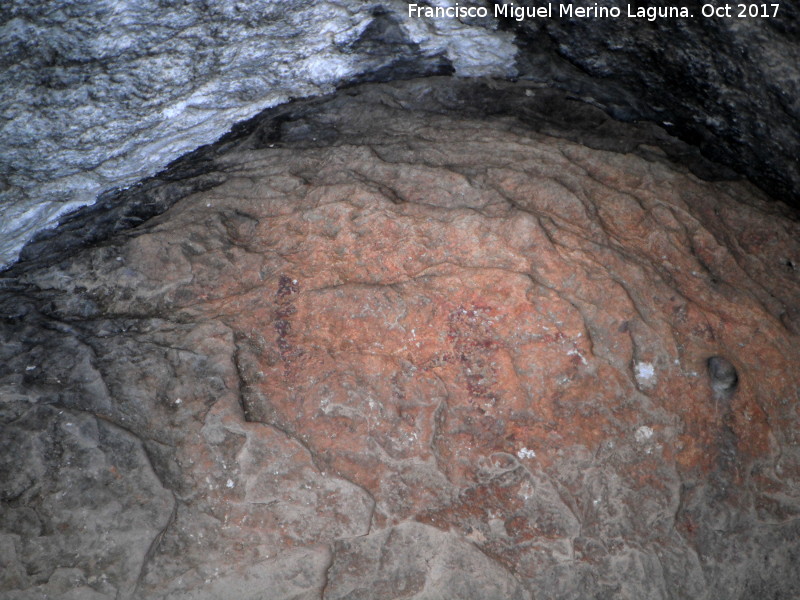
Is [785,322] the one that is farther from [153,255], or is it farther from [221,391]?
[153,255]

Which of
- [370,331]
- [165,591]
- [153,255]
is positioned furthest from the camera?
[153,255]

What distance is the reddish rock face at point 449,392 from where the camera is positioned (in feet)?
7.07

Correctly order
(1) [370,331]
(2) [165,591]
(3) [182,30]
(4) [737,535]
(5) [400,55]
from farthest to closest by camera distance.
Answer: (5) [400,55] < (3) [182,30] < (1) [370,331] < (4) [737,535] < (2) [165,591]

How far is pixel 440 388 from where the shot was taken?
2287mm

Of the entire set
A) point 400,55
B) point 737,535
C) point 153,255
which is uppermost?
point 400,55

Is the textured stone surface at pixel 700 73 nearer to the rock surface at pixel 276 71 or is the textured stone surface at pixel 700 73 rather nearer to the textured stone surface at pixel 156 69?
the rock surface at pixel 276 71

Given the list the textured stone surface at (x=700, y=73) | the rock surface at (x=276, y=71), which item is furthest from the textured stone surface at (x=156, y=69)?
the textured stone surface at (x=700, y=73)

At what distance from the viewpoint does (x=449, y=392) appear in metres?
2.28

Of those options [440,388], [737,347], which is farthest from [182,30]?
[737,347]

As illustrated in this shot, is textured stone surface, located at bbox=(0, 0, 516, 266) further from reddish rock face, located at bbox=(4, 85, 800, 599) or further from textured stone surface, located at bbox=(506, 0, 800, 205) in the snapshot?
reddish rock face, located at bbox=(4, 85, 800, 599)

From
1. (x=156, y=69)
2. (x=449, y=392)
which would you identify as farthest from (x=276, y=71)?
(x=449, y=392)

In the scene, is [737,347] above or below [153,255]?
below

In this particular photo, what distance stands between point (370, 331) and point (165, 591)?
3.16 feet

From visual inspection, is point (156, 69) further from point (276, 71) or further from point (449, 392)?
point (449, 392)
